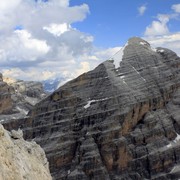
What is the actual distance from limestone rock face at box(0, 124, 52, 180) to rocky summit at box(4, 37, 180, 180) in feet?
274

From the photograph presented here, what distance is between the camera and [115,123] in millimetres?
128250

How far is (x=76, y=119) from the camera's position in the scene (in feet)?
434

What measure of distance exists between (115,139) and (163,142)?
1531cm

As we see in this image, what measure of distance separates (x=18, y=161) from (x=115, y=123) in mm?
97274

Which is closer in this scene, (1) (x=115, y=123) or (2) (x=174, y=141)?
(1) (x=115, y=123)

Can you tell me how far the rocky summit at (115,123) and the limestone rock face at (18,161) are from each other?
83541mm

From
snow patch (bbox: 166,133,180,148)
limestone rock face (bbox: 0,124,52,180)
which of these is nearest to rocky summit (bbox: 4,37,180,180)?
snow patch (bbox: 166,133,180,148)

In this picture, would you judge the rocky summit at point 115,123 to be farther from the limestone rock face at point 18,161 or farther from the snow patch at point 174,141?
the limestone rock face at point 18,161

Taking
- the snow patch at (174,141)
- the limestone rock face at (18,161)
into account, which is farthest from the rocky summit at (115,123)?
the limestone rock face at (18,161)

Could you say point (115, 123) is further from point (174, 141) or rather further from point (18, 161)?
point (18, 161)

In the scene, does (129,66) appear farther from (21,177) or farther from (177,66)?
(21,177)

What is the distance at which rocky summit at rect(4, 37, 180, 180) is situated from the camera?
4921 inches

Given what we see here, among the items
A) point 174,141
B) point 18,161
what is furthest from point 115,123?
point 18,161

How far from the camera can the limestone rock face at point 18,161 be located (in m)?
28.5
